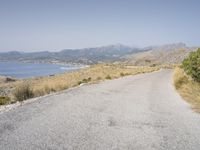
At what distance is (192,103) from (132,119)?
527cm

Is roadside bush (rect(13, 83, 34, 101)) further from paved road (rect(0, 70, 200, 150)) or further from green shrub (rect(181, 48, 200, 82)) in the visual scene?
green shrub (rect(181, 48, 200, 82))

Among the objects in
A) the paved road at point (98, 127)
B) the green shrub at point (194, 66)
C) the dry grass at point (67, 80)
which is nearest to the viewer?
the paved road at point (98, 127)

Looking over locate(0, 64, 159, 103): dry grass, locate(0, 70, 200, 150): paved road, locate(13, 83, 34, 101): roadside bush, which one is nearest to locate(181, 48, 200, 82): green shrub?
locate(0, 64, 159, 103): dry grass

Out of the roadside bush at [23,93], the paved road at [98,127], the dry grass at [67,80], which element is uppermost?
the paved road at [98,127]

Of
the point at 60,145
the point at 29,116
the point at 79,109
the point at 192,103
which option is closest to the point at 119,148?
the point at 60,145

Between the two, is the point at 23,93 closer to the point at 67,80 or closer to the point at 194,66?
the point at 194,66

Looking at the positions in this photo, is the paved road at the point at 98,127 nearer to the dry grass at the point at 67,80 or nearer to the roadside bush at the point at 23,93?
the roadside bush at the point at 23,93

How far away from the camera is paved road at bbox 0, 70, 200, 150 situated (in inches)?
278

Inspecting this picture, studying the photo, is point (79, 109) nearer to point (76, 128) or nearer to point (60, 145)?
point (76, 128)

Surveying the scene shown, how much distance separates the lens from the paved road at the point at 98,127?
705 cm

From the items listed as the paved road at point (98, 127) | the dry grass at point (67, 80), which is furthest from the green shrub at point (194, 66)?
the paved road at point (98, 127)

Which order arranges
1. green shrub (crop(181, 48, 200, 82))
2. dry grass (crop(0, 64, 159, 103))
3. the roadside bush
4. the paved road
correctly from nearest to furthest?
the paved road → the roadside bush → dry grass (crop(0, 64, 159, 103)) → green shrub (crop(181, 48, 200, 82))

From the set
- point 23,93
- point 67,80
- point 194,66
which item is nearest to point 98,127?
point 23,93

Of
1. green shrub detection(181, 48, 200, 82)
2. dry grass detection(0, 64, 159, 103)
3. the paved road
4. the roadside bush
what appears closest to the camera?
the paved road
